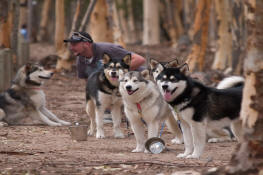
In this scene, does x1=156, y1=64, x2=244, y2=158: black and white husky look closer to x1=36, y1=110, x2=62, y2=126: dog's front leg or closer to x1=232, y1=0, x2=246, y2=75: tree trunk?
x1=36, y1=110, x2=62, y2=126: dog's front leg

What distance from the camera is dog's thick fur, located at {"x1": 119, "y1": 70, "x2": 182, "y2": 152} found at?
8.29 m

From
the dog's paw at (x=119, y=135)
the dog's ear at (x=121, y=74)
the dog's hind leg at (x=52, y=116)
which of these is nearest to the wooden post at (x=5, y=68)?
the dog's hind leg at (x=52, y=116)

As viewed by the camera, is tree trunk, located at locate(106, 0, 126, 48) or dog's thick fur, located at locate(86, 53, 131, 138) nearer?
dog's thick fur, located at locate(86, 53, 131, 138)

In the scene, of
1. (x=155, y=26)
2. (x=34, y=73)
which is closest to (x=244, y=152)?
(x=34, y=73)

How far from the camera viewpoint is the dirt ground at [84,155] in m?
6.43

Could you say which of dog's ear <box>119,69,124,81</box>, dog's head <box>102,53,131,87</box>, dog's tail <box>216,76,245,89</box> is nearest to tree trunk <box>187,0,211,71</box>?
dog's head <box>102,53,131,87</box>

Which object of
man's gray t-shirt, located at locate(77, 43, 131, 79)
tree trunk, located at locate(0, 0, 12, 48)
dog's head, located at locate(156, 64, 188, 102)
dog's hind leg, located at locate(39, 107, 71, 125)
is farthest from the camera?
tree trunk, located at locate(0, 0, 12, 48)

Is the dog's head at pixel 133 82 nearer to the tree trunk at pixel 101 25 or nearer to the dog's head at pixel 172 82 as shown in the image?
the dog's head at pixel 172 82

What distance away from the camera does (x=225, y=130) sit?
31.5 ft

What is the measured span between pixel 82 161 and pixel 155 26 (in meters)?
32.6

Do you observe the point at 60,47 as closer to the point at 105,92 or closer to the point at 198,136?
the point at 105,92

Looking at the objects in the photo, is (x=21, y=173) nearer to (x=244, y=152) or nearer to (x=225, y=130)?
(x=244, y=152)

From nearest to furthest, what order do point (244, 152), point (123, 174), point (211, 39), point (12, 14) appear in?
point (244, 152), point (123, 174), point (12, 14), point (211, 39)

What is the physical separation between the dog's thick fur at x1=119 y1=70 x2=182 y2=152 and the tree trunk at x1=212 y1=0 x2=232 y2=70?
1618cm
